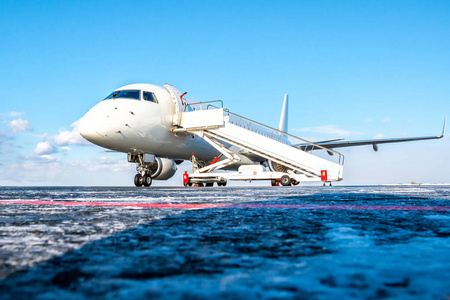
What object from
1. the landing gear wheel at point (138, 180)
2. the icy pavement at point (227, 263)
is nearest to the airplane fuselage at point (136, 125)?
the landing gear wheel at point (138, 180)

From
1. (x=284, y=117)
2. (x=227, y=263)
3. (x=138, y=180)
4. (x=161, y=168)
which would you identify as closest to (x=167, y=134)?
(x=161, y=168)

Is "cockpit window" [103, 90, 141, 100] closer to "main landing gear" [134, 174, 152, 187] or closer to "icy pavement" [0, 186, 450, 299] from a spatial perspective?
"main landing gear" [134, 174, 152, 187]

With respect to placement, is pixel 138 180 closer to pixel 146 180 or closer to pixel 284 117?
pixel 146 180

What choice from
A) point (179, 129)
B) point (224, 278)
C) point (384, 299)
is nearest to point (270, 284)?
point (224, 278)

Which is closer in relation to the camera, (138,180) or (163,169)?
(138,180)

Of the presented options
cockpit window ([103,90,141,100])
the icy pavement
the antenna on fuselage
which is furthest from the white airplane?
the antenna on fuselage

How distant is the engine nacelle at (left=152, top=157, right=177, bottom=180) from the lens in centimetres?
1412

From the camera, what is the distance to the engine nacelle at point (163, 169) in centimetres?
1412

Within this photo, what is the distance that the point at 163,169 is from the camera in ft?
46.7

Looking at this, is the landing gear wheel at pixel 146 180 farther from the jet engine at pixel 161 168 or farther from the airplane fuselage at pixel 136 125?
the airplane fuselage at pixel 136 125

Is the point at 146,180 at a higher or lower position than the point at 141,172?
lower

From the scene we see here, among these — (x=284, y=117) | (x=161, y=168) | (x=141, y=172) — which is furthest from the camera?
(x=284, y=117)

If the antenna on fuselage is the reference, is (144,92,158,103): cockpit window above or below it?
below

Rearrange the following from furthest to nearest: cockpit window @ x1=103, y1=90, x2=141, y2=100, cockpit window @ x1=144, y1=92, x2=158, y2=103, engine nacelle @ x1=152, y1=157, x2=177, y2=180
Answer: engine nacelle @ x1=152, y1=157, x2=177, y2=180 < cockpit window @ x1=144, y1=92, x2=158, y2=103 < cockpit window @ x1=103, y1=90, x2=141, y2=100
